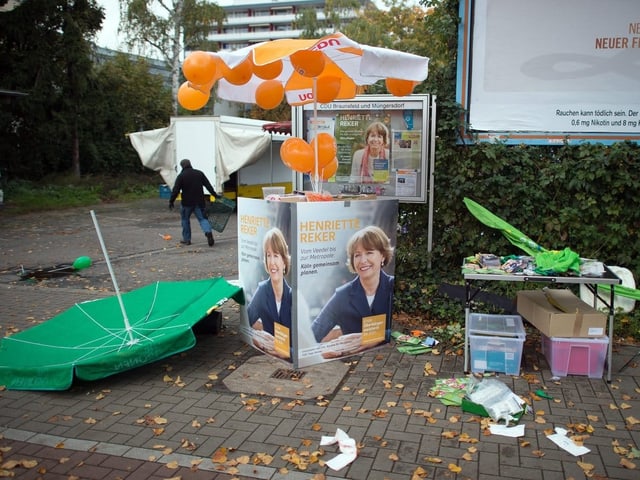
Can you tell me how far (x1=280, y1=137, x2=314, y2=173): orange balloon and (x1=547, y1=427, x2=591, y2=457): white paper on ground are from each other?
3.33m

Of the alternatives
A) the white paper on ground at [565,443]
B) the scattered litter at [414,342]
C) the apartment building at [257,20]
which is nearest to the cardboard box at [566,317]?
the scattered litter at [414,342]

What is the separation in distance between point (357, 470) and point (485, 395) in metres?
1.31

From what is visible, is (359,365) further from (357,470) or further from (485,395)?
(357,470)

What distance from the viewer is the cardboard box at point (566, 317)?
4645mm

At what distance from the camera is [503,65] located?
6414 millimetres

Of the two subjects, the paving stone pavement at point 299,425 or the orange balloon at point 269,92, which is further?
the orange balloon at point 269,92

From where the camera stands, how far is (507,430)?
12.5 feet

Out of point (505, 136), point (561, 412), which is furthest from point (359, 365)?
point (505, 136)

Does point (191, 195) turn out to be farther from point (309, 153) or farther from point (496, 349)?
point (496, 349)

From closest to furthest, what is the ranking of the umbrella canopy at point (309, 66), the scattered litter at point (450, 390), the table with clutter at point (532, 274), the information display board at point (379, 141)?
the scattered litter at point (450, 390)
the table with clutter at point (532, 274)
the umbrella canopy at point (309, 66)
the information display board at point (379, 141)

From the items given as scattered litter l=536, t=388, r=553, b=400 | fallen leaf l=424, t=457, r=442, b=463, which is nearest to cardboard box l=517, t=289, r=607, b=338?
scattered litter l=536, t=388, r=553, b=400

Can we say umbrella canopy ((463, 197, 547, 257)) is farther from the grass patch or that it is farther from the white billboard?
the grass patch

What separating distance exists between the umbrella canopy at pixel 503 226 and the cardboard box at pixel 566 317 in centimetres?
84

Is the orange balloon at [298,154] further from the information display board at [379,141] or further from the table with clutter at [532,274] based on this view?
the table with clutter at [532,274]
